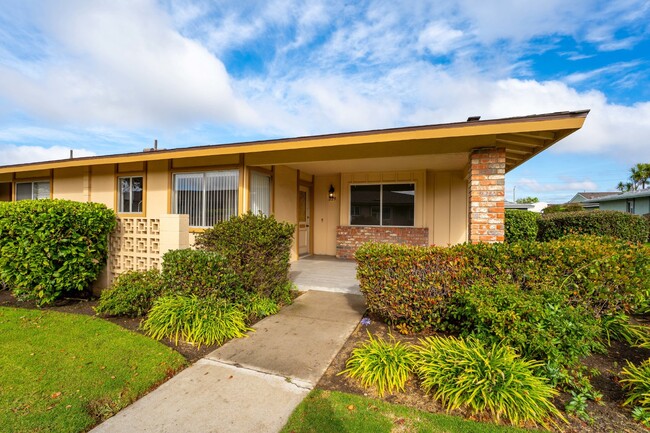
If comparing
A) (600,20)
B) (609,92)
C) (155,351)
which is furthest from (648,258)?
(609,92)

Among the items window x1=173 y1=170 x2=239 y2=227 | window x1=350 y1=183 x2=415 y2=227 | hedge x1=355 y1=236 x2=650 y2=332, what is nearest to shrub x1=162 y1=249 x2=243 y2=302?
hedge x1=355 y1=236 x2=650 y2=332

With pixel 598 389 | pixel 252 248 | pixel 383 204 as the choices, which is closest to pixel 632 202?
pixel 383 204

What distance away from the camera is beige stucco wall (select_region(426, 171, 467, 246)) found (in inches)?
353

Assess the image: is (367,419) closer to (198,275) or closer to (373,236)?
(198,275)

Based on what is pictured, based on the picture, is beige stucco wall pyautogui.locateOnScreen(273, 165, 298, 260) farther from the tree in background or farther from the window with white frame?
the tree in background

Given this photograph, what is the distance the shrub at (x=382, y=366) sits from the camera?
8.96 feet

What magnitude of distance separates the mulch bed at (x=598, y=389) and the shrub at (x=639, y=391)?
0.20 feet

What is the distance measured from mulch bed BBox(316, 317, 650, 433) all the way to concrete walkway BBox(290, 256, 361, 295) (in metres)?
2.42

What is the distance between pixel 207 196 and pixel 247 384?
581 centimetres

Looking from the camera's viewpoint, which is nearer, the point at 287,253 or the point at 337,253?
the point at 287,253

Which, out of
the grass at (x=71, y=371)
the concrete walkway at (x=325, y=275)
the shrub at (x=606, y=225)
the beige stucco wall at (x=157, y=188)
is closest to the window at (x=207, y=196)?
the beige stucco wall at (x=157, y=188)

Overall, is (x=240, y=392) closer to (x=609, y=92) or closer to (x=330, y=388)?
(x=330, y=388)

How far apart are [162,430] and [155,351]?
4.64 ft

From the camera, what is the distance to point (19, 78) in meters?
11.1
